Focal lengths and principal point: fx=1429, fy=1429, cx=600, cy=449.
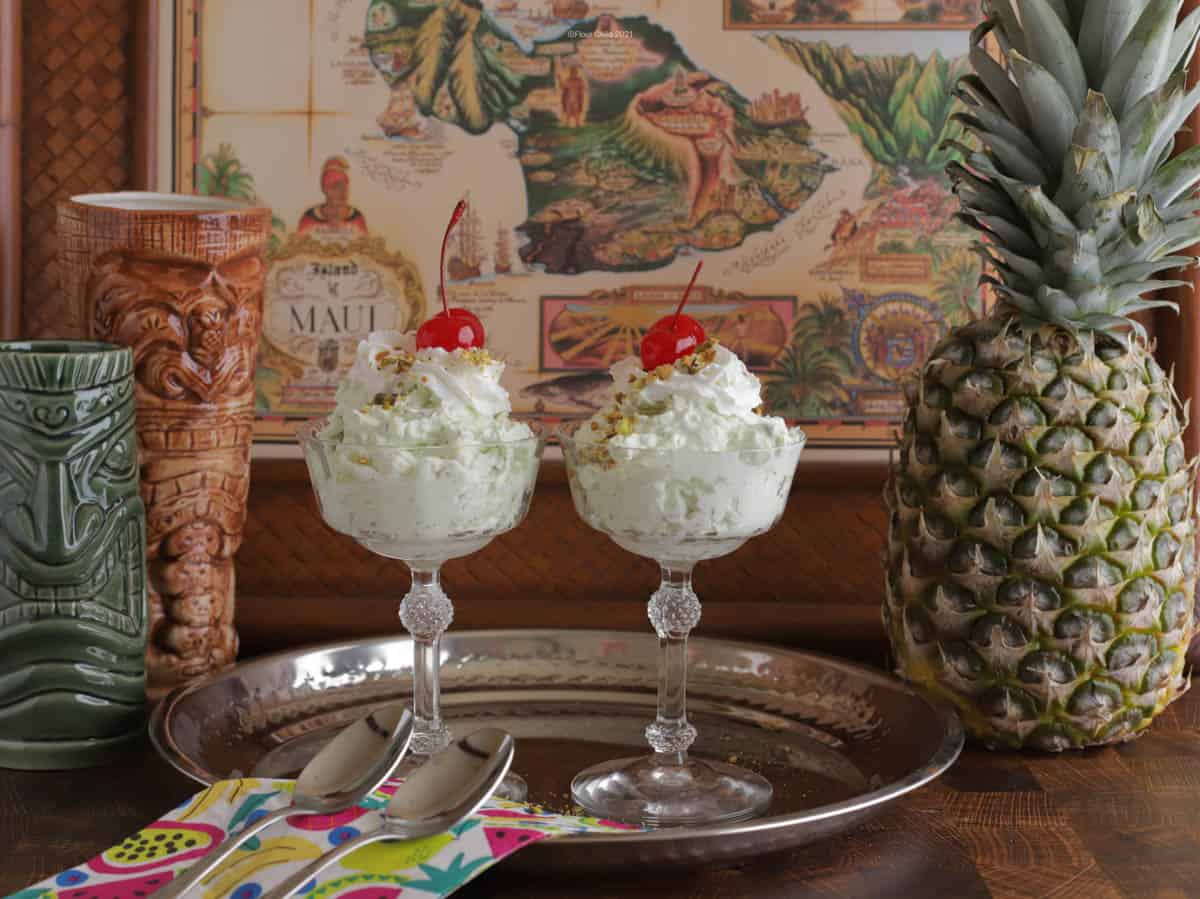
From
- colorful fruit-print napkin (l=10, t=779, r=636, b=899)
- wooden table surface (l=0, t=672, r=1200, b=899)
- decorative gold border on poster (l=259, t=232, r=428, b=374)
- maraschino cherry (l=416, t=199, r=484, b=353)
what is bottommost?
wooden table surface (l=0, t=672, r=1200, b=899)

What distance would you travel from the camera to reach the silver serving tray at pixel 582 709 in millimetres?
1470

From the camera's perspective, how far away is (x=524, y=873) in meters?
1.21

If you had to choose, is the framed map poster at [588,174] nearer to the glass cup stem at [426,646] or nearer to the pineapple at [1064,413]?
the pineapple at [1064,413]

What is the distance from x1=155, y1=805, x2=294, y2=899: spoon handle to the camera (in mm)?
1048

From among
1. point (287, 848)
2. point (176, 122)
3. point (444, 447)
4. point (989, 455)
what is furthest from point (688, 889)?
point (176, 122)

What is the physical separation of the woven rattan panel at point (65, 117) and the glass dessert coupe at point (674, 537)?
746 millimetres

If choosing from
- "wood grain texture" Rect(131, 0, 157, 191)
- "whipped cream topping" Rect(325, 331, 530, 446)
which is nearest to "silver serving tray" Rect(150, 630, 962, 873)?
"whipped cream topping" Rect(325, 331, 530, 446)

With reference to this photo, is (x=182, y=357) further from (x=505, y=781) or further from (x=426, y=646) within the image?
(x=505, y=781)

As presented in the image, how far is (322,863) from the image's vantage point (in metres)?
1.08

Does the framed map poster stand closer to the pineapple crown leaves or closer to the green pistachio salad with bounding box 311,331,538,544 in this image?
the pineapple crown leaves

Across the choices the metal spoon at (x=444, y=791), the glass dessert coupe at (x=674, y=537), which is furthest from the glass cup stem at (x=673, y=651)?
the metal spoon at (x=444, y=791)

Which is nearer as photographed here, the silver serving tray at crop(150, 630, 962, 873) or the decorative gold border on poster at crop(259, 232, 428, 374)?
the silver serving tray at crop(150, 630, 962, 873)

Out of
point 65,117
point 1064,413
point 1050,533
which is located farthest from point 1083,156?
point 65,117

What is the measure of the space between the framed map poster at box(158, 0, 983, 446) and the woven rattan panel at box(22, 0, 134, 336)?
0.07 m
